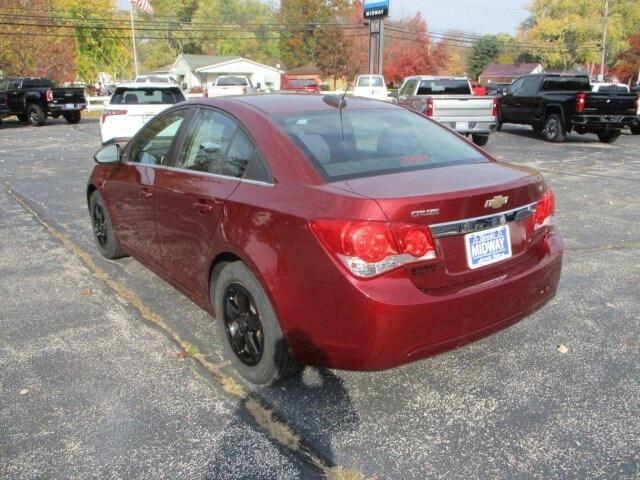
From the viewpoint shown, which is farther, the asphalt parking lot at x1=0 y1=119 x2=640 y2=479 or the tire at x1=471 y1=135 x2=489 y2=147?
the tire at x1=471 y1=135 x2=489 y2=147

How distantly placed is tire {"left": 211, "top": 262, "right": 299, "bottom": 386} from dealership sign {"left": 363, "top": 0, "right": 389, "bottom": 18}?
34.5 metres

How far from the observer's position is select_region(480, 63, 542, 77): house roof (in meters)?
81.2

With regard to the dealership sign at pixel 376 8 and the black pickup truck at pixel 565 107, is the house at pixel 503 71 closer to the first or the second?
the dealership sign at pixel 376 8

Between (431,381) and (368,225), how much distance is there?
1.21 metres

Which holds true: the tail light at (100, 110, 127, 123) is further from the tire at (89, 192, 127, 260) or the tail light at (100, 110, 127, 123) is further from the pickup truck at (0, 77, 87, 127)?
the pickup truck at (0, 77, 87, 127)

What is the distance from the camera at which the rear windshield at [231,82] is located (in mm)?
31672

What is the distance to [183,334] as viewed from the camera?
386cm

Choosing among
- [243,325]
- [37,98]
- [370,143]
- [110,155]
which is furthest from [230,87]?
[243,325]

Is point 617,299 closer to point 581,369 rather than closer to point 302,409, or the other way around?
point 581,369

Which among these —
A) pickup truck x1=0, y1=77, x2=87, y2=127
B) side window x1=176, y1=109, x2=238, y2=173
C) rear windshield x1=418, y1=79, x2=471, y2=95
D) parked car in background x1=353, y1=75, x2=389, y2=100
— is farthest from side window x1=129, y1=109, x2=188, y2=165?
parked car in background x1=353, y1=75, x2=389, y2=100

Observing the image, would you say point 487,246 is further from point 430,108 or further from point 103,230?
point 430,108

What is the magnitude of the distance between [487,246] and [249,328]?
1.36 meters

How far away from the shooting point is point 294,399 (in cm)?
306

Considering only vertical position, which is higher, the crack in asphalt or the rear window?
the rear window
